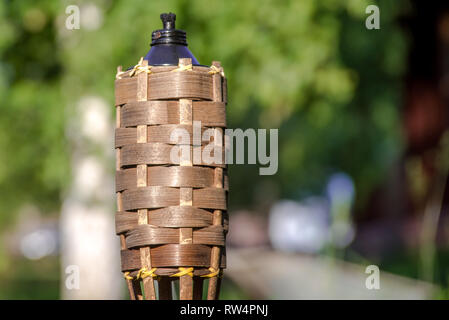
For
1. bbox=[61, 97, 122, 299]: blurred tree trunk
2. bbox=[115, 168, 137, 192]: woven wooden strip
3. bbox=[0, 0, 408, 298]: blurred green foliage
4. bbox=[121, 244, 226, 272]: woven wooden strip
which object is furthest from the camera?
bbox=[61, 97, 122, 299]: blurred tree trunk

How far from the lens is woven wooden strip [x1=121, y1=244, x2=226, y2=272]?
10.4ft

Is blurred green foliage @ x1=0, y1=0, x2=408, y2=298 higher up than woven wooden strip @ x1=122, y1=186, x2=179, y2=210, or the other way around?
blurred green foliage @ x1=0, y1=0, x2=408, y2=298

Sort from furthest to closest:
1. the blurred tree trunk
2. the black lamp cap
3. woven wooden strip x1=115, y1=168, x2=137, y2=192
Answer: the blurred tree trunk
the black lamp cap
woven wooden strip x1=115, y1=168, x2=137, y2=192

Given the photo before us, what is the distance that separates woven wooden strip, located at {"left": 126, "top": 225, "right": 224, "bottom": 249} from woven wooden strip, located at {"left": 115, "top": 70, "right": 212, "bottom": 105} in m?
0.53

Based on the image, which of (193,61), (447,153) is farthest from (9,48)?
(193,61)

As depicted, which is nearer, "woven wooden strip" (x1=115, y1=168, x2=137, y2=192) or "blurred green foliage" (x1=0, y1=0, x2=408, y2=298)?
"woven wooden strip" (x1=115, y1=168, x2=137, y2=192)

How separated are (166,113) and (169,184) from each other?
283 mm

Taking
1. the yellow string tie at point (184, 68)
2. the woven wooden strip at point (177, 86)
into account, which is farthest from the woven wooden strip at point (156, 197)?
the yellow string tie at point (184, 68)

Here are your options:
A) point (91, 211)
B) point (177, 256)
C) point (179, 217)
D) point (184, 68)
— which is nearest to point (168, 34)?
point (184, 68)

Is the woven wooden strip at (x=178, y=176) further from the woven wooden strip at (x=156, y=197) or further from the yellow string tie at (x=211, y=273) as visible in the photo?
the yellow string tie at (x=211, y=273)

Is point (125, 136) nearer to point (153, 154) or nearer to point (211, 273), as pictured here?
point (153, 154)

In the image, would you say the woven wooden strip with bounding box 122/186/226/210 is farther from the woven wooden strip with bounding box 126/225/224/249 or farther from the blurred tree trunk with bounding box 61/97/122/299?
the blurred tree trunk with bounding box 61/97/122/299

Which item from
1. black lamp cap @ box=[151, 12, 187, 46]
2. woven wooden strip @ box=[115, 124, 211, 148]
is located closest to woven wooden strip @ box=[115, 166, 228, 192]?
woven wooden strip @ box=[115, 124, 211, 148]
